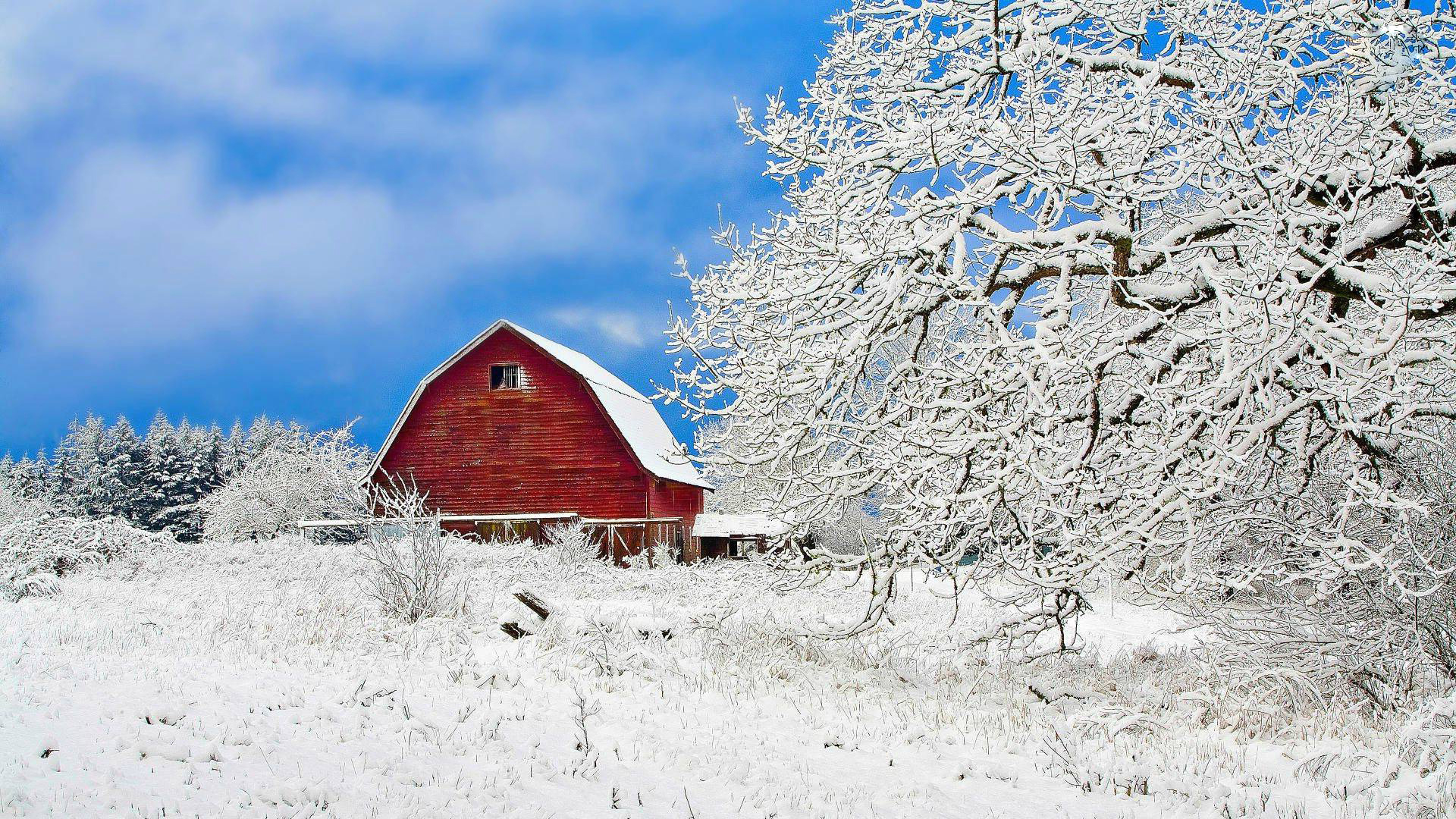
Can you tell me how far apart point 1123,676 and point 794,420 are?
3949 mm

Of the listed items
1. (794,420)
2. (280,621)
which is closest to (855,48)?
(794,420)

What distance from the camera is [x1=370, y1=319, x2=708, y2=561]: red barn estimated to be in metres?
24.9

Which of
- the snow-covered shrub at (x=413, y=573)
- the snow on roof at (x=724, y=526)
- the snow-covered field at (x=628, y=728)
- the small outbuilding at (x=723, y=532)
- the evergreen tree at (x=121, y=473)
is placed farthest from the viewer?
the evergreen tree at (x=121, y=473)

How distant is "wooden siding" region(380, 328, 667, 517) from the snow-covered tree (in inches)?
702

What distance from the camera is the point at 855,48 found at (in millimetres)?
8164

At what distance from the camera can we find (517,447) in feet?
83.0

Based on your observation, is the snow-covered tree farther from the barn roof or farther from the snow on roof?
the snow on roof

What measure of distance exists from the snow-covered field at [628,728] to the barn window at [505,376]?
51.8ft

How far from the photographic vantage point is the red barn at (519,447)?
24859 mm

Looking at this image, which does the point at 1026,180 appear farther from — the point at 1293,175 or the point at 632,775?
the point at 632,775

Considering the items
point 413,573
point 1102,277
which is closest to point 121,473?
point 413,573

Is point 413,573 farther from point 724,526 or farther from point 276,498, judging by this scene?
point 276,498

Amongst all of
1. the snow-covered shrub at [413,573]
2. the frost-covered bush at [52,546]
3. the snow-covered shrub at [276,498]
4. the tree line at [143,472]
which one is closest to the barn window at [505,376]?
the frost-covered bush at [52,546]

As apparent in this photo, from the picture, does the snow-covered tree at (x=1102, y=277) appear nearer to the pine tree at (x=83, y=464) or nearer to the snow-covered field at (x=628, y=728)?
the snow-covered field at (x=628, y=728)
